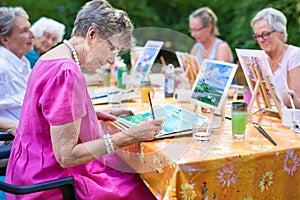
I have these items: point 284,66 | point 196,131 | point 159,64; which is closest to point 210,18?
point 159,64

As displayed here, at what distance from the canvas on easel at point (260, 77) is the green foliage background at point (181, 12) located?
2.24 m

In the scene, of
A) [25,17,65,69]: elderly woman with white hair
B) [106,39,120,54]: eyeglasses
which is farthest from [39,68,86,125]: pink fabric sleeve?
[25,17,65,69]: elderly woman with white hair

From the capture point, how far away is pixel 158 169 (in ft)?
4.58

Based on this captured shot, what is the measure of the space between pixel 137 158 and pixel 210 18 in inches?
90.0

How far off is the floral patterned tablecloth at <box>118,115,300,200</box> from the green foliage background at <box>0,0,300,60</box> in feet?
9.17

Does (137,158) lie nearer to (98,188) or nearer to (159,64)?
(98,188)

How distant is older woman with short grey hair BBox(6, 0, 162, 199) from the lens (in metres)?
1.31

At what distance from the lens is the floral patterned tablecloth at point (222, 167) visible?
4.19 ft

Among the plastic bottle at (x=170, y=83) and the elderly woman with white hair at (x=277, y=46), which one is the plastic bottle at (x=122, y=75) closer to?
the plastic bottle at (x=170, y=83)

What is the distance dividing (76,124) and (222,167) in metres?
0.51

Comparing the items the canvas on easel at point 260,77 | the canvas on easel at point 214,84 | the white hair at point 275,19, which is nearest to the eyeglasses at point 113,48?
the canvas on easel at point 214,84

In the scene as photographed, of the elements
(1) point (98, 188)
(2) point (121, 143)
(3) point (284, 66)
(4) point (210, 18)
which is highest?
(4) point (210, 18)

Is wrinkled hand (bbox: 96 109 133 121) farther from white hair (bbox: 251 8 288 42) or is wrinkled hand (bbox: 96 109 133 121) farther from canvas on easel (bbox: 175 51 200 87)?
white hair (bbox: 251 8 288 42)

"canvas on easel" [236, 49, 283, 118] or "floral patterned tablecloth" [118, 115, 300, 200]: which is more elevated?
"canvas on easel" [236, 49, 283, 118]
